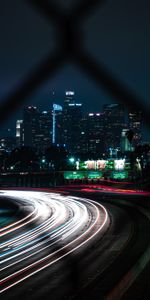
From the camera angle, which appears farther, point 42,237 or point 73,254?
point 42,237

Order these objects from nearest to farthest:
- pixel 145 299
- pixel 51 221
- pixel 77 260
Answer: pixel 145 299, pixel 77 260, pixel 51 221

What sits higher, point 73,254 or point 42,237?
point 42,237

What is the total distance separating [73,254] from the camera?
62.7ft

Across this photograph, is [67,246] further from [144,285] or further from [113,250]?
[144,285]

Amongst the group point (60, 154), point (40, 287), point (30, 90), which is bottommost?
point (40, 287)

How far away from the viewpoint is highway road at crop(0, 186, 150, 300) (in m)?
12.3

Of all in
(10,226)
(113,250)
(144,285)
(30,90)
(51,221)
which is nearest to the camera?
(30,90)

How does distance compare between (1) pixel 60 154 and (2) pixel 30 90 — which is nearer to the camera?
(2) pixel 30 90

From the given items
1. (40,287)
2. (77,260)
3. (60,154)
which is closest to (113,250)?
(77,260)

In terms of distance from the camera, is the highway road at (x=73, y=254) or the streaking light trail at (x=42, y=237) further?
the streaking light trail at (x=42, y=237)

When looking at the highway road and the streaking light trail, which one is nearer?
the highway road

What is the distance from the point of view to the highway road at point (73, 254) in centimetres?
1227

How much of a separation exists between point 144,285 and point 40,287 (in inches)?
131

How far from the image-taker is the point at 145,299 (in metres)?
10.0
